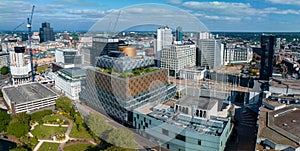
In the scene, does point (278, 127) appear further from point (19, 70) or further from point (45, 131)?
point (19, 70)

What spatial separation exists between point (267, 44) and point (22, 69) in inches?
838

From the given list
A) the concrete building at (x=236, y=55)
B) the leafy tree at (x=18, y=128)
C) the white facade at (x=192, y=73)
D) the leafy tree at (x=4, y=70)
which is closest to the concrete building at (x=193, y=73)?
the white facade at (x=192, y=73)

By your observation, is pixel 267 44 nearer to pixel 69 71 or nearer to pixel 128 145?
pixel 128 145

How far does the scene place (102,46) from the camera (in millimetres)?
17859

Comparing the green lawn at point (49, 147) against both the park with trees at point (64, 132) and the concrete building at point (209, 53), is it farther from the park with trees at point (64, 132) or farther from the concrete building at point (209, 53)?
the concrete building at point (209, 53)

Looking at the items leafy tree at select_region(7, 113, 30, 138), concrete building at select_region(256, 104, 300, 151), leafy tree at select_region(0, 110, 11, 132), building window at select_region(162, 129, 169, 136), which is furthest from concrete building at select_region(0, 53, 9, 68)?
concrete building at select_region(256, 104, 300, 151)

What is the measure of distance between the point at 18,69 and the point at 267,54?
21.5 m

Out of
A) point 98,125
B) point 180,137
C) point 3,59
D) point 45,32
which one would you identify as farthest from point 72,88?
point 45,32

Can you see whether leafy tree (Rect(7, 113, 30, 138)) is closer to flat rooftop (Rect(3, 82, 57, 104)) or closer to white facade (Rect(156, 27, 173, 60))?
flat rooftop (Rect(3, 82, 57, 104))

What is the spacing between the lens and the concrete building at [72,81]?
49.8 ft

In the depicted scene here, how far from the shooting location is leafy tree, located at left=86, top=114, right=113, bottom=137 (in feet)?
29.6

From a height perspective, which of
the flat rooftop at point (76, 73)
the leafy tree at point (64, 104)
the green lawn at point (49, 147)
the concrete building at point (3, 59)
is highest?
the concrete building at point (3, 59)

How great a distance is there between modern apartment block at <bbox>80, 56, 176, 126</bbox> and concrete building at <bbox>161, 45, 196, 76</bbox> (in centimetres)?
826

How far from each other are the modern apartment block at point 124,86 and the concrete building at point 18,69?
37.6 ft
